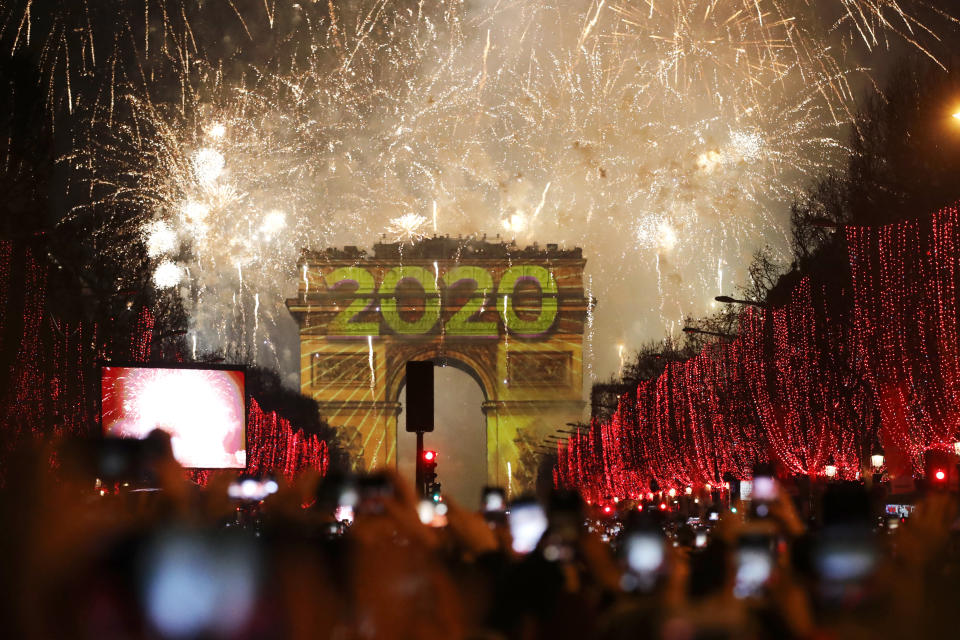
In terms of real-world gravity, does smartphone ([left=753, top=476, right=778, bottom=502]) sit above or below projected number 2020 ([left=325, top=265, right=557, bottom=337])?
below

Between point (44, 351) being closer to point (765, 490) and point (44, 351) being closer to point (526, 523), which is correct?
point (526, 523)

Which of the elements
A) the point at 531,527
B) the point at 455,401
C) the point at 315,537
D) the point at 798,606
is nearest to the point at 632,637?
the point at 798,606

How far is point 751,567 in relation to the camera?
22.7 feet

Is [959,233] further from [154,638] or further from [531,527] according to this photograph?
[154,638]

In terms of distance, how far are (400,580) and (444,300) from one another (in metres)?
85.9

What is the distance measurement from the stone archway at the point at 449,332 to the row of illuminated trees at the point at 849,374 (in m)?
30.8

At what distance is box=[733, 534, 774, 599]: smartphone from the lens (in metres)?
6.85

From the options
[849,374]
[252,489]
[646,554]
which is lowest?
[252,489]

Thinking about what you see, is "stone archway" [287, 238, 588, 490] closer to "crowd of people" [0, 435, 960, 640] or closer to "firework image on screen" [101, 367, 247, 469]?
"firework image on screen" [101, 367, 247, 469]

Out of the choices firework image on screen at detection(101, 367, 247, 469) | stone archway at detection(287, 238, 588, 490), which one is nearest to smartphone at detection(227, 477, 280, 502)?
firework image on screen at detection(101, 367, 247, 469)

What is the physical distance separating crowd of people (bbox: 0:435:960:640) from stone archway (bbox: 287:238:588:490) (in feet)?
264

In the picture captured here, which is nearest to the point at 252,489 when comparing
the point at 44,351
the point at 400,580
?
the point at 44,351

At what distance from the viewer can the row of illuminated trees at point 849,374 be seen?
A: 30625 mm

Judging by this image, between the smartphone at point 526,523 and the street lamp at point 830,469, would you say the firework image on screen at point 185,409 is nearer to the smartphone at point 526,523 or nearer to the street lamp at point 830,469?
the smartphone at point 526,523
